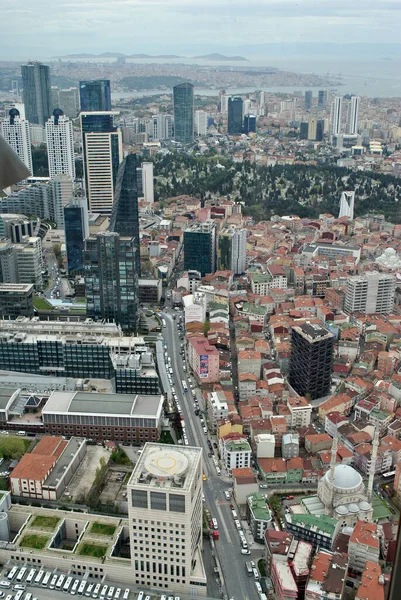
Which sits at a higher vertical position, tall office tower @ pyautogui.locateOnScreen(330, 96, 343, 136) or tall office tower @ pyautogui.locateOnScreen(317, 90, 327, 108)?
tall office tower @ pyautogui.locateOnScreen(317, 90, 327, 108)

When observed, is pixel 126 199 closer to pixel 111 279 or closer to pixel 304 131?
pixel 111 279

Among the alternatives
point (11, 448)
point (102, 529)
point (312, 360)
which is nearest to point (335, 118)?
point (312, 360)

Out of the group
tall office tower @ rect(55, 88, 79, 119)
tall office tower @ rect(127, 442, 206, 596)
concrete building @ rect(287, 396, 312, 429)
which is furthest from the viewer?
tall office tower @ rect(55, 88, 79, 119)

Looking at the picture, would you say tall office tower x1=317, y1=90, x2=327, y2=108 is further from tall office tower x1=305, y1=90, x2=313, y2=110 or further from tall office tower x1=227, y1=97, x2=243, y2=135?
tall office tower x1=227, y1=97, x2=243, y2=135

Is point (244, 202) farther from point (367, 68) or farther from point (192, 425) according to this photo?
point (192, 425)

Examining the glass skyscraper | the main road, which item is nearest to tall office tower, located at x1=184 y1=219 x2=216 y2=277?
the main road

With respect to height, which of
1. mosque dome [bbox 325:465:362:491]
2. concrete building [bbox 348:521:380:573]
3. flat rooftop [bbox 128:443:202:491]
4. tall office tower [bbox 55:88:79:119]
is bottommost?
concrete building [bbox 348:521:380:573]

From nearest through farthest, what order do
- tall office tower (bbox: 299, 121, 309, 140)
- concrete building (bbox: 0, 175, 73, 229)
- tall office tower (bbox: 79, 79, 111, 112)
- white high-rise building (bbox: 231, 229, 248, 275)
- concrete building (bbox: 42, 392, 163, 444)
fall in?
concrete building (bbox: 42, 392, 163, 444) → white high-rise building (bbox: 231, 229, 248, 275) → concrete building (bbox: 0, 175, 73, 229) → tall office tower (bbox: 79, 79, 111, 112) → tall office tower (bbox: 299, 121, 309, 140)
